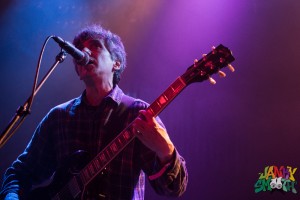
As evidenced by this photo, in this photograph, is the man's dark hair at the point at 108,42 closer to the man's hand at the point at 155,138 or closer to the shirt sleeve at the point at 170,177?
the man's hand at the point at 155,138

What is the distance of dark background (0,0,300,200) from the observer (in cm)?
337

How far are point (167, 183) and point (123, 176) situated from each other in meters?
0.32

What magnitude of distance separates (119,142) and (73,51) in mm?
611

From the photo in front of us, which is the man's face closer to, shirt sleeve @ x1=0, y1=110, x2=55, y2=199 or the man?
the man

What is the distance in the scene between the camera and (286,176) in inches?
127

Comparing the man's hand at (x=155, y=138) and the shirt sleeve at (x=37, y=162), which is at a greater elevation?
the shirt sleeve at (x=37, y=162)

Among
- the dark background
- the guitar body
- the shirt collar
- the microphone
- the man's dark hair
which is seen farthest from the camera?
the dark background

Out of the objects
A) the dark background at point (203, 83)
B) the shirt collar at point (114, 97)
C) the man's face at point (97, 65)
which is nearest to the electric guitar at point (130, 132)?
the shirt collar at point (114, 97)

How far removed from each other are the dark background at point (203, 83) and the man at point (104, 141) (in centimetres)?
105

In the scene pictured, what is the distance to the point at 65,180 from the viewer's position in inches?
83.4

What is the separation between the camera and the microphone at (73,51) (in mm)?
1817

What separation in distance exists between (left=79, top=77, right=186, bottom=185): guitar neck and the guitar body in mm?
54

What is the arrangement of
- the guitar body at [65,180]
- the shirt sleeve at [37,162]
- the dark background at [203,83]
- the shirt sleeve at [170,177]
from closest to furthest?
the shirt sleeve at [170,177]
the guitar body at [65,180]
the shirt sleeve at [37,162]
the dark background at [203,83]

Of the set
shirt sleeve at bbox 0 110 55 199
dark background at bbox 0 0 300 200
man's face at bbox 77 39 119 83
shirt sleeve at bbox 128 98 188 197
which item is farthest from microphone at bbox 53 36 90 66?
dark background at bbox 0 0 300 200
